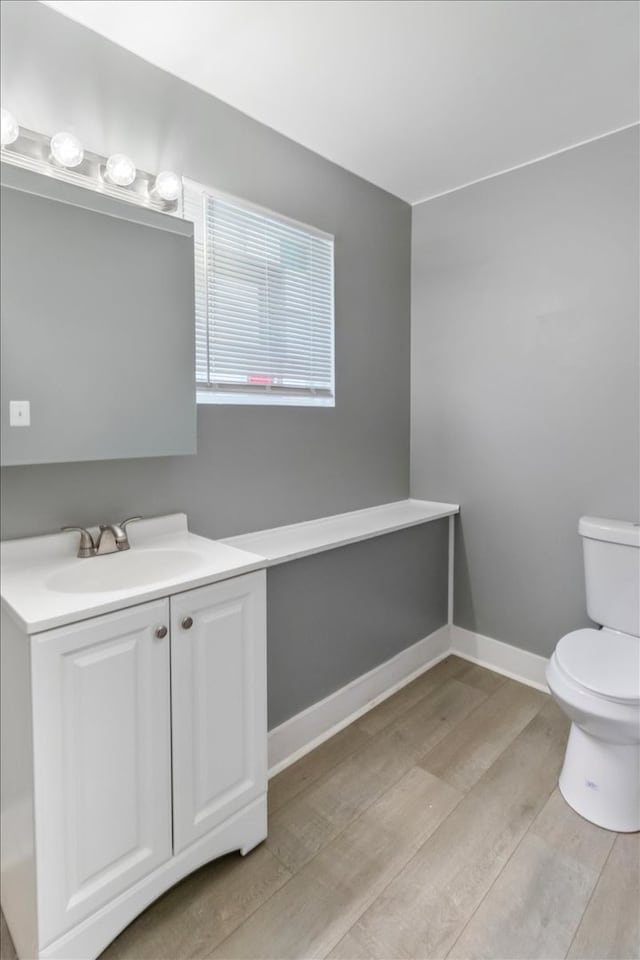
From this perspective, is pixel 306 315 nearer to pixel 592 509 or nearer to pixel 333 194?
pixel 333 194

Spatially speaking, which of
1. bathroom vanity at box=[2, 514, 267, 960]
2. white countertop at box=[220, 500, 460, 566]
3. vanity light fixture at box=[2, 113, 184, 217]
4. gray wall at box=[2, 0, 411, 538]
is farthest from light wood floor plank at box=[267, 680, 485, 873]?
vanity light fixture at box=[2, 113, 184, 217]

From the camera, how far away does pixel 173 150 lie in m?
1.66

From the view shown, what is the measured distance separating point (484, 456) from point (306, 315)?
1074 millimetres

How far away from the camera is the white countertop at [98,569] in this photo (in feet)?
3.54

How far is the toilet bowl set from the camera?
150 centimetres

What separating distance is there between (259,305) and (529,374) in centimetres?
122

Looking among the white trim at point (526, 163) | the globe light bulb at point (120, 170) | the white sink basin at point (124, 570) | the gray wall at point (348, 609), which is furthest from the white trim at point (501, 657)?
the globe light bulb at point (120, 170)

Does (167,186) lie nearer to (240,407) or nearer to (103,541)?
(240,407)

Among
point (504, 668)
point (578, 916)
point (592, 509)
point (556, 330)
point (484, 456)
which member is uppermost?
point (556, 330)

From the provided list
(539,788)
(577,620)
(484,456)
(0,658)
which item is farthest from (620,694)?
(0,658)

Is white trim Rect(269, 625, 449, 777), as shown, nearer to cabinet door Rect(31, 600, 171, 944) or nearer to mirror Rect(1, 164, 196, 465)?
cabinet door Rect(31, 600, 171, 944)

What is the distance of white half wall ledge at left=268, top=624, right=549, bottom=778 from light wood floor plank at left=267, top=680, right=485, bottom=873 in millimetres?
150

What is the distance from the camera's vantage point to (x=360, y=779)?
1792 mm

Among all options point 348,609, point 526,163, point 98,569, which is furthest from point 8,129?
point 526,163
